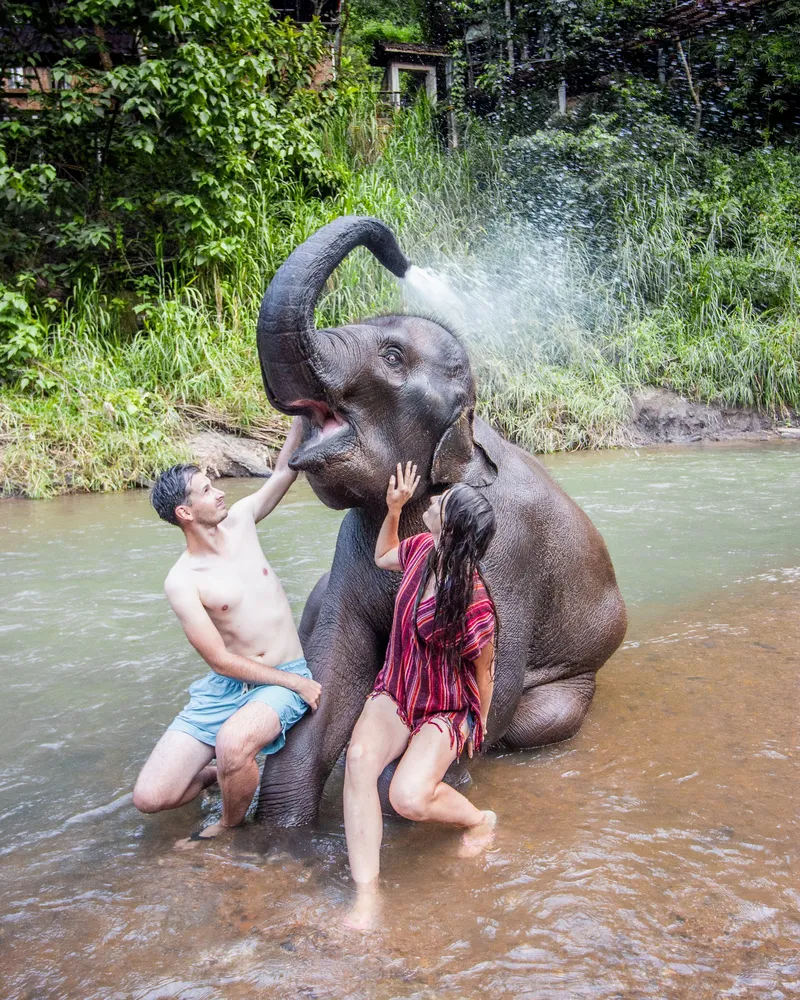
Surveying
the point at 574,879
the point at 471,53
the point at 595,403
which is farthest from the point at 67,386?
the point at 471,53

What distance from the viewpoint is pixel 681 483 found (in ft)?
26.6

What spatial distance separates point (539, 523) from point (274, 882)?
140 centimetres

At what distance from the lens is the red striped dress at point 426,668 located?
8.17 ft

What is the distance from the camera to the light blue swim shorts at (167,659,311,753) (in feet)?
9.02

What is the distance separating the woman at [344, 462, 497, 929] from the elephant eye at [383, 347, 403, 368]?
20.5 inches

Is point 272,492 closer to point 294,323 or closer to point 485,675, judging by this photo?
point 294,323

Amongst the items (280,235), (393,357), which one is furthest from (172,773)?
(280,235)

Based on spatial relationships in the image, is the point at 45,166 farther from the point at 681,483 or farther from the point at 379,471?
the point at 379,471

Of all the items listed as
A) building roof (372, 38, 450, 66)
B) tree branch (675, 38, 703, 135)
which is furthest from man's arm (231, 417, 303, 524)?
building roof (372, 38, 450, 66)

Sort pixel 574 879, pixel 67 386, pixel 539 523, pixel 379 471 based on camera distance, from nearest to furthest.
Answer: pixel 574 879 → pixel 379 471 → pixel 539 523 → pixel 67 386

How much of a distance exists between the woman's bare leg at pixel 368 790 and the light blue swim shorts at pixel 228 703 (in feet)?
0.84

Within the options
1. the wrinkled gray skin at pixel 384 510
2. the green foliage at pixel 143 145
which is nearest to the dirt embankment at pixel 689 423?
the green foliage at pixel 143 145

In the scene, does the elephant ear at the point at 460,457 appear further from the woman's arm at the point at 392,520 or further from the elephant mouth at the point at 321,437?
the elephant mouth at the point at 321,437

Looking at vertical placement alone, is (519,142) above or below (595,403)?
above
